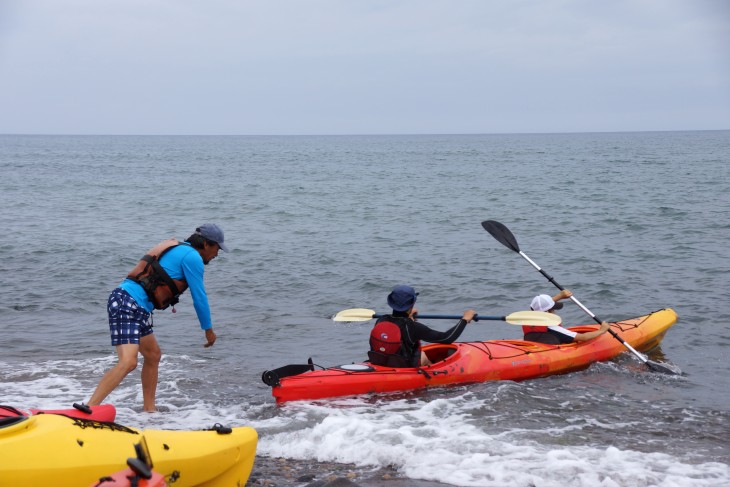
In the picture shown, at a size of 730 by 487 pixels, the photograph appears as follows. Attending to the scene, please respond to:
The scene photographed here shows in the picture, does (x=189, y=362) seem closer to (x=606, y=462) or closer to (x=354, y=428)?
(x=354, y=428)

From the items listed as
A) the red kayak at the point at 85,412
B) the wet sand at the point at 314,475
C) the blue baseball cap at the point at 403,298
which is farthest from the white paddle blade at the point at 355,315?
the red kayak at the point at 85,412

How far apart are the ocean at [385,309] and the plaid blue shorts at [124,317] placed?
78cm

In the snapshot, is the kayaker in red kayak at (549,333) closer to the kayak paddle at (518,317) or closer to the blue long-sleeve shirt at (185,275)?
the kayak paddle at (518,317)

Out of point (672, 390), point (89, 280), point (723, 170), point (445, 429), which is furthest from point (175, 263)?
point (723, 170)

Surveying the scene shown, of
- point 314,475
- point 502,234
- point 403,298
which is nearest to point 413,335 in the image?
point 403,298

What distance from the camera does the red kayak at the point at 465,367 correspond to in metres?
6.83

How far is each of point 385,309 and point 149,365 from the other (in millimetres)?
5588

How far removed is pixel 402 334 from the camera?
7016 mm

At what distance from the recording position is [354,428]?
589 centimetres

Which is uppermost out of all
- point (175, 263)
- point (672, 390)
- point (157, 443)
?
point (175, 263)

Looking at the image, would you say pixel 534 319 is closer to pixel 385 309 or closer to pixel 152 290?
pixel 385 309

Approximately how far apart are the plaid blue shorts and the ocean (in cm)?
78

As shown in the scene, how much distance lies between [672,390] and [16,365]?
6.48 m

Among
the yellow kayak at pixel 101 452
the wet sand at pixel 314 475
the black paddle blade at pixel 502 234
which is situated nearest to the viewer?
the yellow kayak at pixel 101 452
